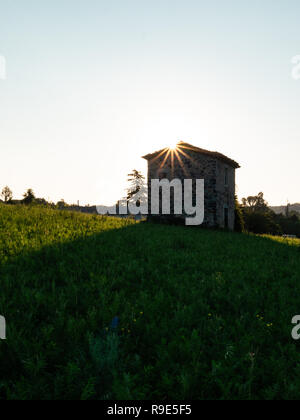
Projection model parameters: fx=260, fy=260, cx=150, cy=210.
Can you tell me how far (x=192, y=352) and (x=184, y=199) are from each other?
2018cm

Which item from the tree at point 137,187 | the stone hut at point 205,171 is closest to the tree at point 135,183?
the tree at point 137,187

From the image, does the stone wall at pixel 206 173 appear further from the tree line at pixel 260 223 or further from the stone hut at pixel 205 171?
the tree line at pixel 260 223

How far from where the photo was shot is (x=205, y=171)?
72.5 feet

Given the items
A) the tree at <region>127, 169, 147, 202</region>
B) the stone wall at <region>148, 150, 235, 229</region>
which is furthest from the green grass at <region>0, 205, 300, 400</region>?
the tree at <region>127, 169, 147, 202</region>

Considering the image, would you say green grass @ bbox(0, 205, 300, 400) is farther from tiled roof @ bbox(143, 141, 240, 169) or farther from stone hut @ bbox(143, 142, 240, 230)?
tiled roof @ bbox(143, 141, 240, 169)

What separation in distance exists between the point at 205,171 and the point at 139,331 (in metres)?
20.2

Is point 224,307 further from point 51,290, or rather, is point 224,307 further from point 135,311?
point 51,290

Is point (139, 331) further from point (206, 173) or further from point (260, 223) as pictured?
point (260, 223)

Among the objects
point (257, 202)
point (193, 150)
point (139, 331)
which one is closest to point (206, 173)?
point (193, 150)

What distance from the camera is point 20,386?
202 centimetres

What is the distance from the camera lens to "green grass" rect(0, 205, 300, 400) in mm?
2164

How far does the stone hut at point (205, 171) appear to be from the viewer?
2177cm
